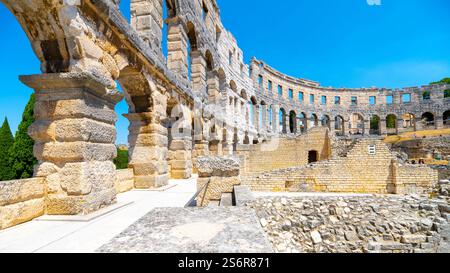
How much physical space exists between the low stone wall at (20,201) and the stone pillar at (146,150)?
2.80 m

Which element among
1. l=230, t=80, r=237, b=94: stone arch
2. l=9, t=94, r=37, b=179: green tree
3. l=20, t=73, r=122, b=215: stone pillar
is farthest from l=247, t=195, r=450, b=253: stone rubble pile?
l=230, t=80, r=237, b=94: stone arch

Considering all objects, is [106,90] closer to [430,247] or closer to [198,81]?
[198,81]

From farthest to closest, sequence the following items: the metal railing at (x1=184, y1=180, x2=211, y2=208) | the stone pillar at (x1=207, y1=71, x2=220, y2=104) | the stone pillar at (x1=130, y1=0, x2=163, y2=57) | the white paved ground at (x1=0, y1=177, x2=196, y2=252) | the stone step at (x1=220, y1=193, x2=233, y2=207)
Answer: the stone pillar at (x1=207, y1=71, x2=220, y2=104)
the stone pillar at (x1=130, y1=0, x2=163, y2=57)
the metal railing at (x1=184, y1=180, x2=211, y2=208)
the stone step at (x1=220, y1=193, x2=233, y2=207)
the white paved ground at (x1=0, y1=177, x2=196, y2=252)

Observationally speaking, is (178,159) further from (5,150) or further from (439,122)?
(439,122)

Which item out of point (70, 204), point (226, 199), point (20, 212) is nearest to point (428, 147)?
point (226, 199)

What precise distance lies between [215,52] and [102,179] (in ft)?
41.6

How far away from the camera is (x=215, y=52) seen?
48.9 ft

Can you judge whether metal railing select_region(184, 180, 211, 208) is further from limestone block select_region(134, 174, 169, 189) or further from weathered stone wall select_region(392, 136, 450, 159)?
weathered stone wall select_region(392, 136, 450, 159)

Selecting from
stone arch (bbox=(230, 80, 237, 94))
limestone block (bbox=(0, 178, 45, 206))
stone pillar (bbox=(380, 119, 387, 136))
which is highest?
stone arch (bbox=(230, 80, 237, 94))

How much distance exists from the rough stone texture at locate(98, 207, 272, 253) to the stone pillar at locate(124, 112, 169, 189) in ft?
13.5

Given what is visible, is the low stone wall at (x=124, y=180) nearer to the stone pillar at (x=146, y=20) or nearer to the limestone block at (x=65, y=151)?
the limestone block at (x=65, y=151)

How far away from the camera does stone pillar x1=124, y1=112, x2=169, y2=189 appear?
6230 millimetres
